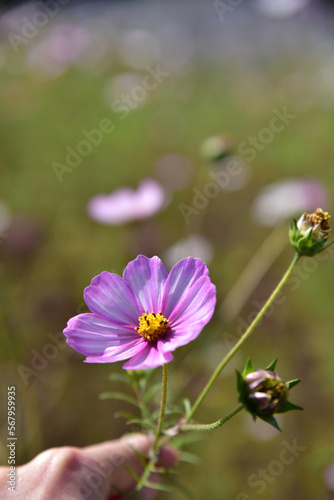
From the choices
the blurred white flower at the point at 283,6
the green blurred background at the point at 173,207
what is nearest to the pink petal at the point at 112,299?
the green blurred background at the point at 173,207

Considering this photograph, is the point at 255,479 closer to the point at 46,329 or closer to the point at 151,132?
the point at 46,329

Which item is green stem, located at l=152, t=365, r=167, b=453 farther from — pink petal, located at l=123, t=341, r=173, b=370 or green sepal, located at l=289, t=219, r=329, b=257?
green sepal, located at l=289, t=219, r=329, b=257

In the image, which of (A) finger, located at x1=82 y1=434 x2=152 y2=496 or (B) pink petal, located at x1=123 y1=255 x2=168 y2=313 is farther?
(A) finger, located at x1=82 y1=434 x2=152 y2=496

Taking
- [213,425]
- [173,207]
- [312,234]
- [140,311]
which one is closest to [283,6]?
[173,207]

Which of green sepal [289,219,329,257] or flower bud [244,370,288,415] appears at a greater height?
green sepal [289,219,329,257]

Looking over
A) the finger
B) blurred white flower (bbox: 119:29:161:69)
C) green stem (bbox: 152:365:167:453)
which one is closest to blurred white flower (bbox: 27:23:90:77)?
blurred white flower (bbox: 119:29:161:69)

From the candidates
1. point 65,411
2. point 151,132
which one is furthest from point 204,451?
point 151,132
